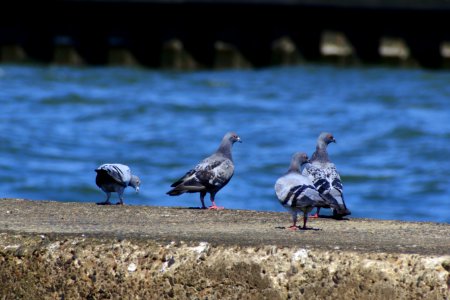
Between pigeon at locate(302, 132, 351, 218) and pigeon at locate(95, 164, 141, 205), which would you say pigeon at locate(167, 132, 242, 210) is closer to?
pigeon at locate(95, 164, 141, 205)

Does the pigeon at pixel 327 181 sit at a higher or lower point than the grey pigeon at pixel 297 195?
higher

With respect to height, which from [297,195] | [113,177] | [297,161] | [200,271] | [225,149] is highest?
[225,149]

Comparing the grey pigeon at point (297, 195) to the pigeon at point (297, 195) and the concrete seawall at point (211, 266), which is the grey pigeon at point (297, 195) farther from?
the concrete seawall at point (211, 266)

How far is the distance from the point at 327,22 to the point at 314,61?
4.14ft

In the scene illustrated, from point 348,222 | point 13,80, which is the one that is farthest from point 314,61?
point 348,222

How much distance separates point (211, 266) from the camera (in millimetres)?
5699

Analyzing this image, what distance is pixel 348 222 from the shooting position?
739 centimetres

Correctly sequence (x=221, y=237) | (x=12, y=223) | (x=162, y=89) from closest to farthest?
(x=221, y=237) → (x=12, y=223) → (x=162, y=89)

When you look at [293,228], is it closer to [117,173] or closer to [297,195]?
[297,195]

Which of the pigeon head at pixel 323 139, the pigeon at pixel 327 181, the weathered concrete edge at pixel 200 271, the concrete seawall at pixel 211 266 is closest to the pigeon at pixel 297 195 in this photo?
the pigeon at pixel 327 181

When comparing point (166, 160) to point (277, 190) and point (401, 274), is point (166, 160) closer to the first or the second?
point (277, 190)

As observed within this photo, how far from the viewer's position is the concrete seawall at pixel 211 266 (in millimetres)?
5535

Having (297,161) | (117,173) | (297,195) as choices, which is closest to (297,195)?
(297,195)

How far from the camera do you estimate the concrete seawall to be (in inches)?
218
